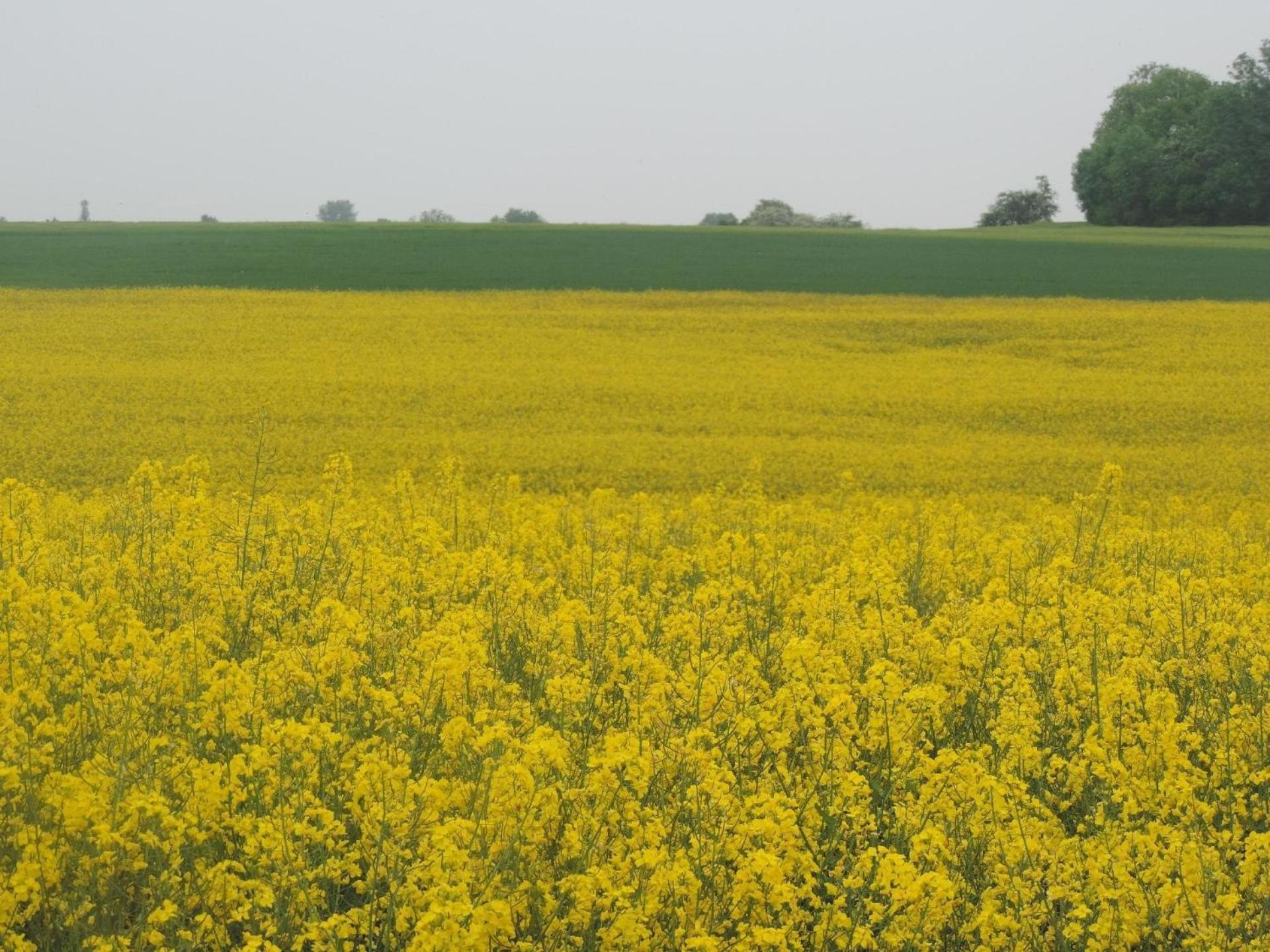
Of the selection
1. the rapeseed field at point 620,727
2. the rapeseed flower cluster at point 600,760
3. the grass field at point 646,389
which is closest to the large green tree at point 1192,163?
the grass field at point 646,389

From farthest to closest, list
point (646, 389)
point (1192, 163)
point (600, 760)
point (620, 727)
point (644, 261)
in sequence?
point (1192, 163), point (644, 261), point (646, 389), point (620, 727), point (600, 760)

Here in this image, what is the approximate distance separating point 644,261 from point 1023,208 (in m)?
53.0

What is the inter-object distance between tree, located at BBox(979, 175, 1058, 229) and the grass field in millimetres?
57025

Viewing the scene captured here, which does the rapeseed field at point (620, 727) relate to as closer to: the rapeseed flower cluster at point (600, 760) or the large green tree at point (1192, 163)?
the rapeseed flower cluster at point (600, 760)

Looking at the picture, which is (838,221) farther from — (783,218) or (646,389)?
(646,389)

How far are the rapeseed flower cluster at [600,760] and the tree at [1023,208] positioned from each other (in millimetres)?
81403

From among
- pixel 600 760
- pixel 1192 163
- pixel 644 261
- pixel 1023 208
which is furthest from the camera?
pixel 1023 208

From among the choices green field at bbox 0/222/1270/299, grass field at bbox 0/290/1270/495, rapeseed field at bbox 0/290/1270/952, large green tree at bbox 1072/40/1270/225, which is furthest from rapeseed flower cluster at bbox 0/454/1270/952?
large green tree at bbox 1072/40/1270/225

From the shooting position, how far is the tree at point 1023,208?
83.0 metres

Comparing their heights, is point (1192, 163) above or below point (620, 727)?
above

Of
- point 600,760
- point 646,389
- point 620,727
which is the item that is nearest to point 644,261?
point 646,389

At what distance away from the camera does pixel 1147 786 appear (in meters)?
3.76

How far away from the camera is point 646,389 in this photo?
18.6 m

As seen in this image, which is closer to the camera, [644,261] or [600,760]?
[600,760]
